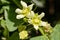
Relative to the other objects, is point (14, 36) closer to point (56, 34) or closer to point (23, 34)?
point (23, 34)

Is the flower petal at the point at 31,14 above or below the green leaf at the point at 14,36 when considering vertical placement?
above

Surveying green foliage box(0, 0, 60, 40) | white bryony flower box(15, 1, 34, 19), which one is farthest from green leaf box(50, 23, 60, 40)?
white bryony flower box(15, 1, 34, 19)

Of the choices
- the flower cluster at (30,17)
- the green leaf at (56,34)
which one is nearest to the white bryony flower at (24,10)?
the flower cluster at (30,17)

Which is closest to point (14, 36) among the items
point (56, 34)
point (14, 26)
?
point (14, 26)

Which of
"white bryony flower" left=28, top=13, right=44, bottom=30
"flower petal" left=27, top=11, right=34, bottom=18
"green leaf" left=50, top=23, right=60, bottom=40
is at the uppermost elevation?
"flower petal" left=27, top=11, right=34, bottom=18

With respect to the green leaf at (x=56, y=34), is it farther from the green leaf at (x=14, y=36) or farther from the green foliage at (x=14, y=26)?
the green leaf at (x=14, y=36)

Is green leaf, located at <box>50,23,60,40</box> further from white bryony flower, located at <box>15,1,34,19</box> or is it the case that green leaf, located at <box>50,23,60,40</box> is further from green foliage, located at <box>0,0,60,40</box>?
white bryony flower, located at <box>15,1,34,19</box>

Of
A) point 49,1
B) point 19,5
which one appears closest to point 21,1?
point 19,5

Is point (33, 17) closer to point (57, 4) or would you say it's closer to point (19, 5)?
point (19, 5)
